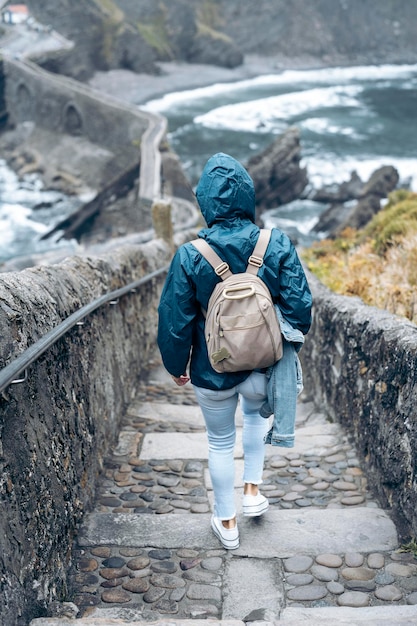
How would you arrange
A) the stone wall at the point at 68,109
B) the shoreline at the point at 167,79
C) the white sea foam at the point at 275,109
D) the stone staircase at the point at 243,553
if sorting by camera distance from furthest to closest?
the shoreline at the point at 167,79 → the white sea foam at the point at 275,109 → the stone wall at the point at 68,109 → the stone staircase at the point at 243,553

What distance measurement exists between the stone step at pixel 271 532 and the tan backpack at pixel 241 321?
88cm

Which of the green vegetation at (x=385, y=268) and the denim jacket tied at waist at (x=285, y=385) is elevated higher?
the denim jacket tied at waist at (x=285, y=385)

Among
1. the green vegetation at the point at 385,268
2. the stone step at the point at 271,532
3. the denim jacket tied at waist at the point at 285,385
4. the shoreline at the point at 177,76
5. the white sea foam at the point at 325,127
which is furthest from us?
the shoreline at the point at 177,76

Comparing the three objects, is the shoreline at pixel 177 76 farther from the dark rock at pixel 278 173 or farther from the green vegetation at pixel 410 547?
the green vegetation at pixel 410 547

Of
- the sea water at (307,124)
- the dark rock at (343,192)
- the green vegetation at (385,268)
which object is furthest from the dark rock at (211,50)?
the green vegetation at (385,268)

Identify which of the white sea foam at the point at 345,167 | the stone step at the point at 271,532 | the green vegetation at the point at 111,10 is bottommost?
the white sea foam at the point at 345,167

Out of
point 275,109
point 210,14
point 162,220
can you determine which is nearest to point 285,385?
point 162,220

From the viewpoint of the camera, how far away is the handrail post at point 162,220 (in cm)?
998

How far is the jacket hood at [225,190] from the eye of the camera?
9.16ft

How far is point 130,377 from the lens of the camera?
5.37 metres

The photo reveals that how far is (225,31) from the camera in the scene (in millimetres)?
71812

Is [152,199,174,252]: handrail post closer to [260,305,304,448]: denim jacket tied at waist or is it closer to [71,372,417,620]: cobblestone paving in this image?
[71,372,417,620]: cobblestone paving

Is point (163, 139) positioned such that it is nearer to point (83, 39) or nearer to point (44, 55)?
point (44, 55)

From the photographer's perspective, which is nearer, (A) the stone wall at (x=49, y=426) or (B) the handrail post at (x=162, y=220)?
(A) the stone wall at (x=49, y=426)
